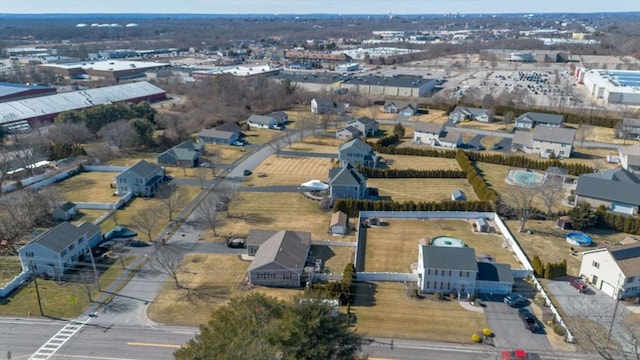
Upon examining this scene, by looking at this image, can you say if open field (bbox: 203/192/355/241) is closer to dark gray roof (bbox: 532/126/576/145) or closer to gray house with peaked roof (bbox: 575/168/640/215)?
gray house with peaked roof (bbox: 575/168/640/215)

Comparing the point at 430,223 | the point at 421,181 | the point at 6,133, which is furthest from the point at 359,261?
the point at 6,133

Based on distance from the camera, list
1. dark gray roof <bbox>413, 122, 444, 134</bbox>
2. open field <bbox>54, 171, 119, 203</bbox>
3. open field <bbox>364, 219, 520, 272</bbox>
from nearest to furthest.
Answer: open field <bbox>364, 219, 520, 272</bbox> < open field <bbox>54, 171, 119, 203</bbox> < dark gray roof <bbox>413, 122, 444, 134</bbox>

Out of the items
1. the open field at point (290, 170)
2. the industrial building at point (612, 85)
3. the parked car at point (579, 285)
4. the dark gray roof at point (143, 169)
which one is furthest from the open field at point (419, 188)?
the industrial building at point (612, 85)

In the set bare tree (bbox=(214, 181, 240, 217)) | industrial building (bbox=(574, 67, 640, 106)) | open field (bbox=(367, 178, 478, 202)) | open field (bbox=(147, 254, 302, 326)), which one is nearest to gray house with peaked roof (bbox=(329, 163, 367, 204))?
open field (bbox=(367, 178, 478, 202))

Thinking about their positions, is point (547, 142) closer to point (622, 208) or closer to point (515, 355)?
point (622, 208)

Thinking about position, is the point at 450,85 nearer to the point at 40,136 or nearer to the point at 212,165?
the point at 212,165

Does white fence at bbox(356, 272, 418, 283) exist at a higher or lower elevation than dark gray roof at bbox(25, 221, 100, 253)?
lower

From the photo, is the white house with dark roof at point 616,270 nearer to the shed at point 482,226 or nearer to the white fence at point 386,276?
the shed at point 482,226
